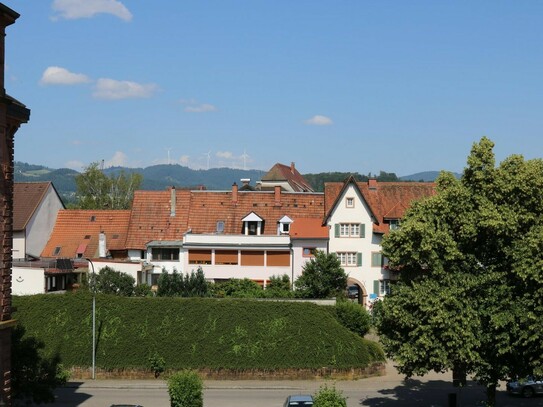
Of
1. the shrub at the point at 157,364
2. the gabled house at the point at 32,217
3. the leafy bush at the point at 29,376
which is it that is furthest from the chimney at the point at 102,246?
the leafy bush at the point at 29,376

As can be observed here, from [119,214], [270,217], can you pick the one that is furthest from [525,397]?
[119,214]

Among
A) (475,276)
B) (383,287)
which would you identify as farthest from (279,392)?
(383,287)

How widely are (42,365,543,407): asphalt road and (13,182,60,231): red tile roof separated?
2606cm

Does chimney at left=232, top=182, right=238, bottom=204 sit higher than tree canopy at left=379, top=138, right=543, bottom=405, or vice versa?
chimney at left=232, top=182, right=238, bottom=204

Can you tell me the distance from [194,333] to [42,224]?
27582mm

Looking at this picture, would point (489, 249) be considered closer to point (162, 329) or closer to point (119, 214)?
point (162, 329)

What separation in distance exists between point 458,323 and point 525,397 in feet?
40.4

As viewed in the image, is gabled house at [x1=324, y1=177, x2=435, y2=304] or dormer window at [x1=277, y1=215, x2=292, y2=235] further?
dormer window at [x1=277, y1=215, x2=292, y2=235]

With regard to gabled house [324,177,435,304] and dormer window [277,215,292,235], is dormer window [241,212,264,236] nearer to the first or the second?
dormer window [277,215,292,235]

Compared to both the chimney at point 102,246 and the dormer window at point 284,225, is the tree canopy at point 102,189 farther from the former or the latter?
the dormer window at point 284,225

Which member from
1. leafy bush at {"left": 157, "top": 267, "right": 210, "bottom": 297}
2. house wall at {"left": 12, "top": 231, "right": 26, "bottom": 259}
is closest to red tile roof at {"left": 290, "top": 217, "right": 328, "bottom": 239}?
leafy bush at {"left": 157, "top": 267, "right": 210, "bottom": 297}

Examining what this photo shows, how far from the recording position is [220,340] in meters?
49.9

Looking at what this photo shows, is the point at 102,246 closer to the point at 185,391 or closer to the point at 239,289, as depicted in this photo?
the point at 239,289

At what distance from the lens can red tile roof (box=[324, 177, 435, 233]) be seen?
214 feet
